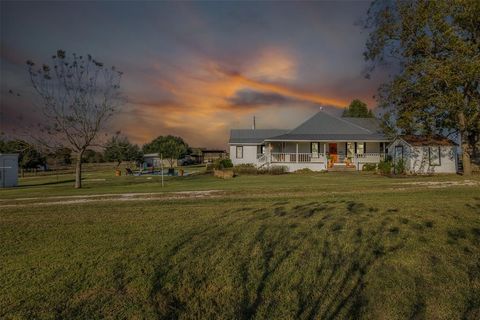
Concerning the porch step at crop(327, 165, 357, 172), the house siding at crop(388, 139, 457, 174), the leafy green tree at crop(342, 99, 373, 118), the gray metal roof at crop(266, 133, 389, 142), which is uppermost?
the leafy green tree at crop(342, 99, 373, 118)

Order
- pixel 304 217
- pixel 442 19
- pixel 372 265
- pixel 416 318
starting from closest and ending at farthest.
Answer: pixel 416 318 → pixel 372 265 → pixel 304 217 → pixel 442 19

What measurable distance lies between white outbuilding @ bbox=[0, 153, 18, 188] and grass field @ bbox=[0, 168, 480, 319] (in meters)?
21.5

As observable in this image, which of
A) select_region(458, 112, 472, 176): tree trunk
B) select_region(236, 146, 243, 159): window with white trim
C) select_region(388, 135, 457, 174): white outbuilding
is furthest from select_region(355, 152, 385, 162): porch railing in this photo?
select_region(236, 146, 243, 159): window with white trim

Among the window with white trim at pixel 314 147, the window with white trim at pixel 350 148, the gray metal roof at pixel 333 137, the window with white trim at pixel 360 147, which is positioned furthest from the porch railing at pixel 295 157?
the window with white trim at pixel 360 147

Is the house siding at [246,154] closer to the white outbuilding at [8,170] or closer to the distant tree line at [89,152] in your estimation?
the distant tree line at [89,152]

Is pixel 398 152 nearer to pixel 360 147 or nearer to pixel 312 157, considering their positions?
pixel 360 147

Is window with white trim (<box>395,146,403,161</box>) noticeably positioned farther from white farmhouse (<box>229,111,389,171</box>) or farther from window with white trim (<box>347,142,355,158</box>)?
window with white trim (<box>347,142,355,158</box>)

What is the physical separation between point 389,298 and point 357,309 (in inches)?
19.5

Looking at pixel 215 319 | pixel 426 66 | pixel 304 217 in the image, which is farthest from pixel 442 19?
pixel 215 319

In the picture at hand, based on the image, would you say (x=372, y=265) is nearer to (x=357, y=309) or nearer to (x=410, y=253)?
(x=410, y=253)

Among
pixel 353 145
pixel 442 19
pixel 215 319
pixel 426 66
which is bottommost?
pixel 215 319

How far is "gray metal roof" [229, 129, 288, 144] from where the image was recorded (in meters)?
38.8

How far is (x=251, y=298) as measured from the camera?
3527 millimetres

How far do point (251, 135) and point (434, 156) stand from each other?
21679 millimetres
